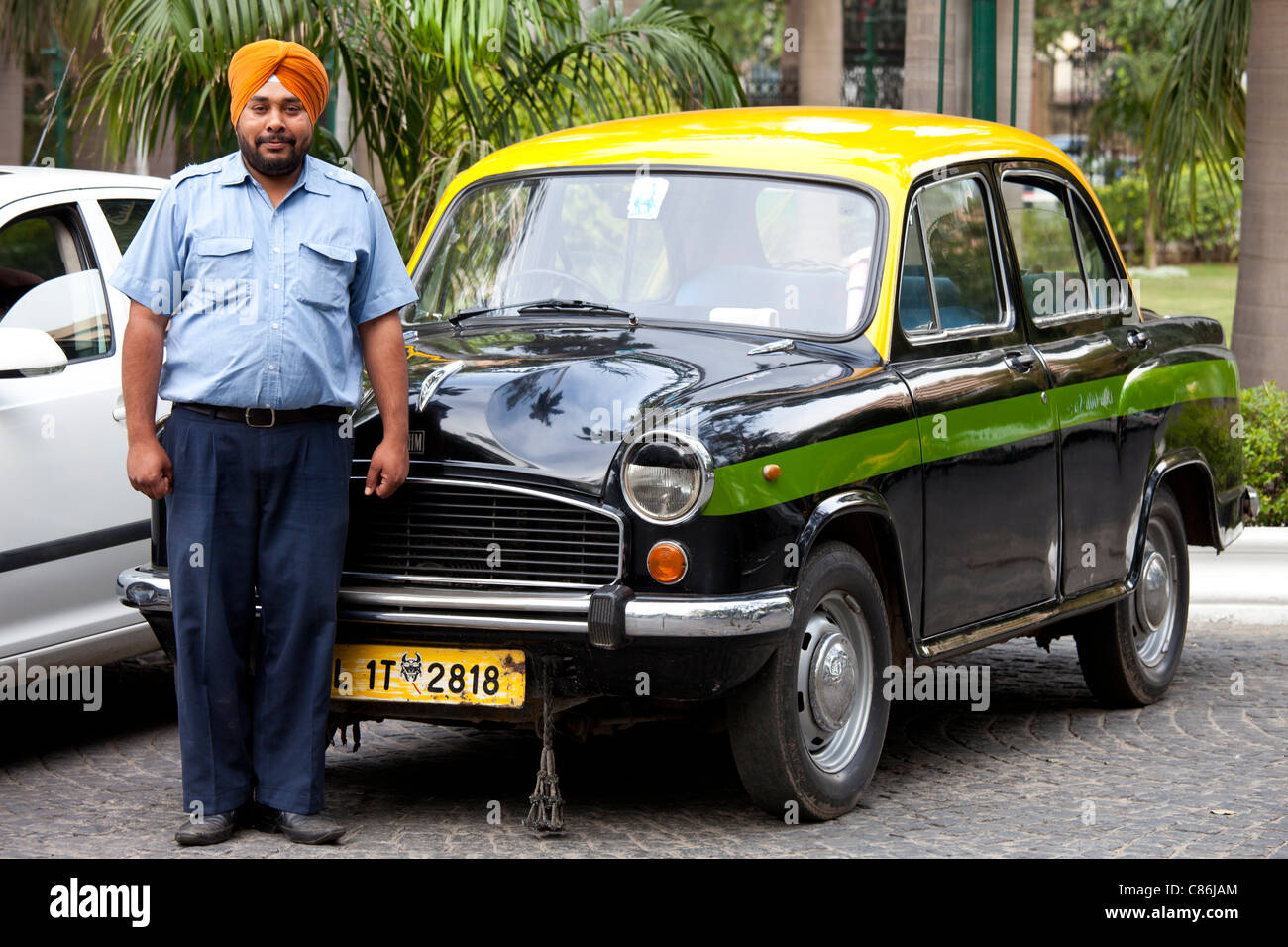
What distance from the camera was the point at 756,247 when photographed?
655 centimetres

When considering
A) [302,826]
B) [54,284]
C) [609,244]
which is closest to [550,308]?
[609,244]

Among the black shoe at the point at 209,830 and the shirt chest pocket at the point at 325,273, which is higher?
the shirt chest pocket at the point at 325,273

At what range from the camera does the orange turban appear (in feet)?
18.3

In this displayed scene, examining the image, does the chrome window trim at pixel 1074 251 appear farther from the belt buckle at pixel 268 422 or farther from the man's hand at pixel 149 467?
the man's hand at pixel 149 467

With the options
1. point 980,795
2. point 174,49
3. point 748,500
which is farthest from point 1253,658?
point 174,49

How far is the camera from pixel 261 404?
546cm

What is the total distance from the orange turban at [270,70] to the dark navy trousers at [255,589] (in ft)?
2.98

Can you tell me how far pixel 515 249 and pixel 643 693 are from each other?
1994mm

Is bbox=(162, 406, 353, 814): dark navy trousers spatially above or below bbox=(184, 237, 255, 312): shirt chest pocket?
below

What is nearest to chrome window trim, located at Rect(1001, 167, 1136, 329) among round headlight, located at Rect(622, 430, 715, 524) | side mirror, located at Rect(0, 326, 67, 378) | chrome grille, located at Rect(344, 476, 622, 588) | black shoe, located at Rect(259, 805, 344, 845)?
round headlight, located at Rect(622, 430, 715, 524)

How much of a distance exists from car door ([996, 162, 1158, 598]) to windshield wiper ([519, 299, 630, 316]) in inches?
63.1

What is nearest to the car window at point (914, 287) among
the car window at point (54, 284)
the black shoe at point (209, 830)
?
the black shoe at point (209, 830)

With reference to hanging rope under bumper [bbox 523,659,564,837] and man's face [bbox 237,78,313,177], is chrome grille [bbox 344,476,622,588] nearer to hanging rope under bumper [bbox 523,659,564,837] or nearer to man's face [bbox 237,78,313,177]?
hanging rope under bumper [bbox 523,659,564,837]

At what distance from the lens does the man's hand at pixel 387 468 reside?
5.50 meters
